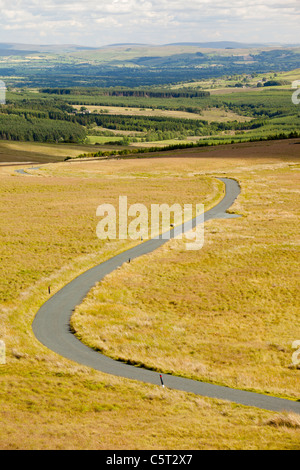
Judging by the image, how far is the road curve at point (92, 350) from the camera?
1180 inches

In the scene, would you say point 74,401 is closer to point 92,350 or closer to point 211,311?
point 92,350

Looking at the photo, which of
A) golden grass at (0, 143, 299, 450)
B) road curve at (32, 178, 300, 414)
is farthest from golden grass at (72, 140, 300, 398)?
golden grass at (0, 143, 299, 450)

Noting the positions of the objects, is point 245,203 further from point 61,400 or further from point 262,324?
point 61,400

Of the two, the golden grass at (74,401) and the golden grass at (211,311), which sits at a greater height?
the golden grass at (74,401)

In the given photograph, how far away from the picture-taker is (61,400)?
29.3 meters

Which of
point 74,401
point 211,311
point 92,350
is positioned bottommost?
point 92,350

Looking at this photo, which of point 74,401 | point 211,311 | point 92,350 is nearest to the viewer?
point 74,401

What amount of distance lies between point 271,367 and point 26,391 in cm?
1536

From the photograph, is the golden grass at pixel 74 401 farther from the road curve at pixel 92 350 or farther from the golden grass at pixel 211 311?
the golden grass at pixel 211 311

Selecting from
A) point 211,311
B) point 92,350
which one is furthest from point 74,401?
point 211,311

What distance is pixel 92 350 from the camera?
122 ft

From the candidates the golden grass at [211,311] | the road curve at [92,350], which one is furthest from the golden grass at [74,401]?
the golden grass at [211,311]

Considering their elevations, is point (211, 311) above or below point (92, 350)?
above

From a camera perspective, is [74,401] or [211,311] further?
[211,311]
